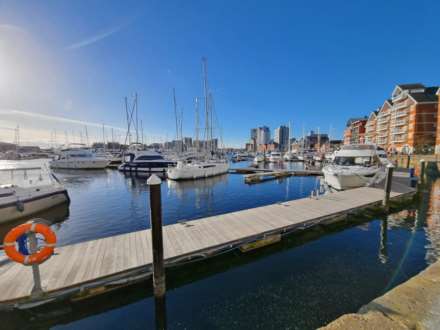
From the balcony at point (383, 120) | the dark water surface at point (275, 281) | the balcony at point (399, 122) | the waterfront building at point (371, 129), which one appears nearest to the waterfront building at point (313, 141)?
the waterfront building at point (371, 129)

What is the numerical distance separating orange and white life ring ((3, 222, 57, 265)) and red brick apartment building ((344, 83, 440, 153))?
49386 mm

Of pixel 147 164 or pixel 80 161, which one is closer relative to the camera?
pixel 147 164

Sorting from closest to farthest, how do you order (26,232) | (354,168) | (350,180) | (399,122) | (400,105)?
(26,232), (350,180), (354,168), (400,105), (399,122)

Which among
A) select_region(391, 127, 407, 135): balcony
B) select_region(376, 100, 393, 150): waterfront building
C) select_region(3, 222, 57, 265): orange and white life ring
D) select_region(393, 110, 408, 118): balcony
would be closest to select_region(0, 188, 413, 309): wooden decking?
select_region(3, 222, 57, 265): orange and white life ring

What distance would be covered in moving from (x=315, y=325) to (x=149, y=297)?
3.65m

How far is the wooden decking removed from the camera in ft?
12.6

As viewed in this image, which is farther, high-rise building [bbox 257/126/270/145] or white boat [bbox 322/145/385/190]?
high-rise building [bbox 257/126/270/145]

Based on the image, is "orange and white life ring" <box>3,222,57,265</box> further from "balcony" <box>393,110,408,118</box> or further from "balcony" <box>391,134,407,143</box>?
"balcony" <box>393,110,408,118</box>

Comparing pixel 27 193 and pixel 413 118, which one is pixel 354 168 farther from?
→ pixel 413 118

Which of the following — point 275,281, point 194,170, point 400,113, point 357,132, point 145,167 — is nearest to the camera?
point 275,281

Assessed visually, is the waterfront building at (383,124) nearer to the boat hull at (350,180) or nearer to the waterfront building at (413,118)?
the waterfront building at (413,118)

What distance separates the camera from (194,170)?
21.5 meters

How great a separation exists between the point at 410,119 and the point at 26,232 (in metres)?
61.4

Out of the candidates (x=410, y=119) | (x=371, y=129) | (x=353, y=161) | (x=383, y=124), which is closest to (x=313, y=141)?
(x=371, y=129)
